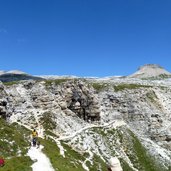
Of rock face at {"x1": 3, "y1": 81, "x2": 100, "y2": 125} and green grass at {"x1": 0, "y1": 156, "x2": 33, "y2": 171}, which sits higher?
rock face at {"x1": 3, "y1": 81, "x2": 100, "y2": 125}

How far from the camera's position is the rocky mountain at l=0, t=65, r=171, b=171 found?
7981cm

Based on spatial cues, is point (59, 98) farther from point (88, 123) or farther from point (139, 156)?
point (139, 156)

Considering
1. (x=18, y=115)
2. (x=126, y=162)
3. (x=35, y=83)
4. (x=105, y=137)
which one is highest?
(x=35, y=83)

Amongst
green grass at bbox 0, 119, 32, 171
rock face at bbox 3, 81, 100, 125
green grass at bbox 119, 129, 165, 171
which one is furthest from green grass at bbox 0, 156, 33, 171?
rock face at bbox 3, 81, 100, 125

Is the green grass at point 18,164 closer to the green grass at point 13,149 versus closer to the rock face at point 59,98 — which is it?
the green grass at point 13,149

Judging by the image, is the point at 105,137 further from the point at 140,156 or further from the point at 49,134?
the point at 49,134

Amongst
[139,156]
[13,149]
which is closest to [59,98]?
[139,156]

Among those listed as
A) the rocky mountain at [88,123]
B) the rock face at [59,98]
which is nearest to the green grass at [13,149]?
the rocky mountain at [88,123]

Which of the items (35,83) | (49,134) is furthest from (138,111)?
(49,134)

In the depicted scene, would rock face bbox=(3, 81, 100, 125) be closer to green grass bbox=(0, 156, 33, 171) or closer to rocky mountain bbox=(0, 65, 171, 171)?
rocky mountain bbox=(0, 65, 171, 171)

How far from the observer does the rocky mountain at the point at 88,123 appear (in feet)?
262

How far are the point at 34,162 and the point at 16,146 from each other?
9.28m

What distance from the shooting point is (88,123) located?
402 ft

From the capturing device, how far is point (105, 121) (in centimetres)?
13212
